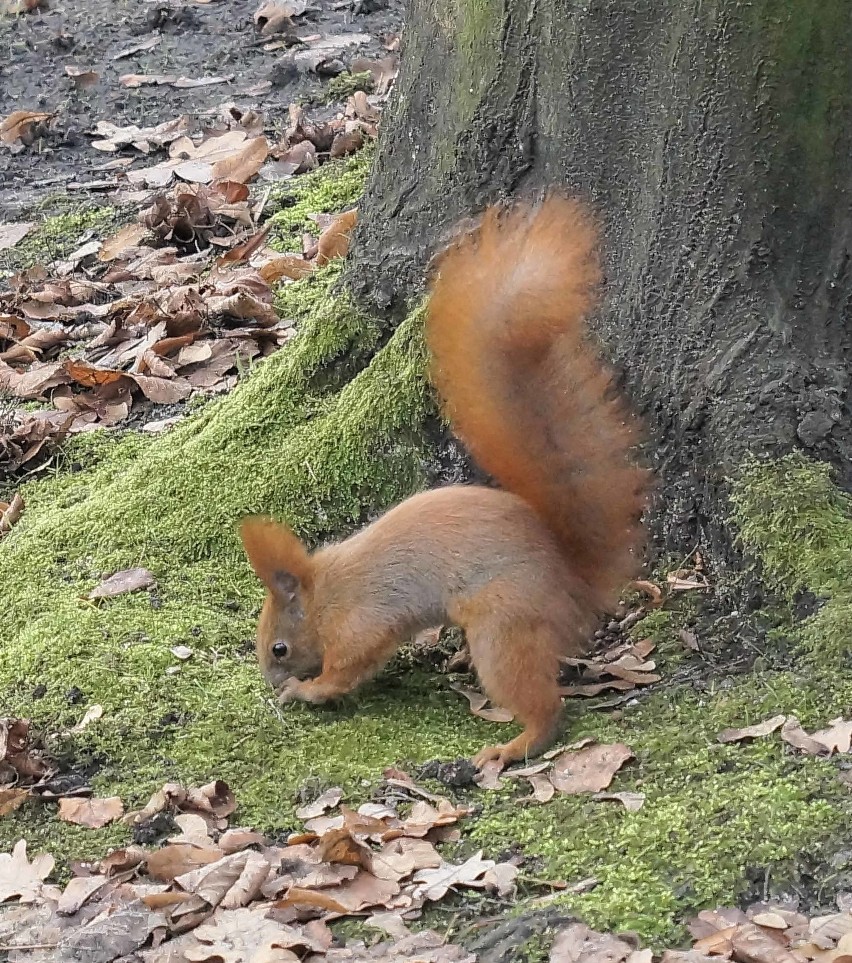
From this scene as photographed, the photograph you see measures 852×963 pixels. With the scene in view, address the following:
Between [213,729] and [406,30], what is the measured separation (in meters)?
2.13

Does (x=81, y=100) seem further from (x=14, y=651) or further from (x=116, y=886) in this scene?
(x=116, y=886)

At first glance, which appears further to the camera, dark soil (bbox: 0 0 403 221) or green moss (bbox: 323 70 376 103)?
dark soil (bbox: 0 0 403 221)

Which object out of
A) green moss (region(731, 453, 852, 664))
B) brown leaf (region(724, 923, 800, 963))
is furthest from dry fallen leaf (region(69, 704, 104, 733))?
brown leaf (region(724, 923, 800, 963))

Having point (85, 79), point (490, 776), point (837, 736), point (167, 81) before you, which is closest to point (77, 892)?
point (490, 776)

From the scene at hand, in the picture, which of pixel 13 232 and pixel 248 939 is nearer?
pixel 248 939

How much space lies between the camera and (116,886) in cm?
243

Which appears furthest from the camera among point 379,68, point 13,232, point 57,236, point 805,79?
point 379,68

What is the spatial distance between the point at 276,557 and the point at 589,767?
37.9 inches

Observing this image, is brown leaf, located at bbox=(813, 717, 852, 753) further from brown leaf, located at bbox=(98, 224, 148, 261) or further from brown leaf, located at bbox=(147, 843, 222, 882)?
brown leaf, located at bbox=(98, 224, 148, 261)

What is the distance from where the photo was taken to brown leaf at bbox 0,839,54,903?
248 cm

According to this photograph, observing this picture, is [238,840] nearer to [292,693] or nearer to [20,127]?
[292,693]

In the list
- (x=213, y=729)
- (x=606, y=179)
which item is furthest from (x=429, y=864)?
(x=606, y=179)

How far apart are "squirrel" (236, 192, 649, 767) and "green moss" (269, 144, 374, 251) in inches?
95.5

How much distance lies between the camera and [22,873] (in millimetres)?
2547
